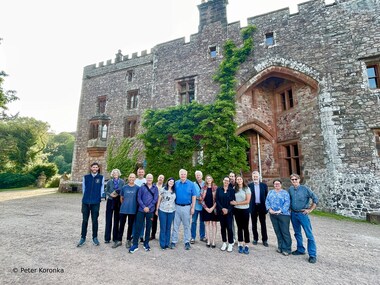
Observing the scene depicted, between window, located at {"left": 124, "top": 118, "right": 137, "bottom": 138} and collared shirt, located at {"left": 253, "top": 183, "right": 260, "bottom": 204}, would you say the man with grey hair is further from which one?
window, located at {"left": 124, "top": 118, "right": 137, "bottom": 138}

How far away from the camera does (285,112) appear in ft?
39.0

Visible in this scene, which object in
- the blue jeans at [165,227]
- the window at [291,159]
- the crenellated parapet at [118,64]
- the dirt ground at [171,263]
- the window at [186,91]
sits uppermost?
the crenellated parapet at [118,64]

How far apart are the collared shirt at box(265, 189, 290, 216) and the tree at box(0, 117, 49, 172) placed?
28.7 m

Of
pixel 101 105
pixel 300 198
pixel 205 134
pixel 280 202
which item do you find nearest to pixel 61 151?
pixel 101 105

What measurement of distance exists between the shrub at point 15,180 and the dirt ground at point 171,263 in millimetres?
21468

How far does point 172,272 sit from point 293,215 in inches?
114

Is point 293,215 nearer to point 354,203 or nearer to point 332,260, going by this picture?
point 332,260

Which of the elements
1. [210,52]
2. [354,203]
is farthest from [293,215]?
[210,52]

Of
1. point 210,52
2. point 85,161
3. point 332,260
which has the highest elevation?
point 210,52

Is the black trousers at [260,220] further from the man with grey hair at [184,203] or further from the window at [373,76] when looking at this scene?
the window at [373,76]

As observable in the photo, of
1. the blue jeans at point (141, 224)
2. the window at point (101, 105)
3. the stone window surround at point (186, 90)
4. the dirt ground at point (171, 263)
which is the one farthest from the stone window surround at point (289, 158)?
the window at point (101, 105)

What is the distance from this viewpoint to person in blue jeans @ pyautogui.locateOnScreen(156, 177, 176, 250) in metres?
4.58

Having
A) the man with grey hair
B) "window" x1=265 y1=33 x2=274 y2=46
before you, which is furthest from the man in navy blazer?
"window" x1=265 y1=33 x2=274 y2=46

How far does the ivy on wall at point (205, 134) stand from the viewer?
34.1ft
